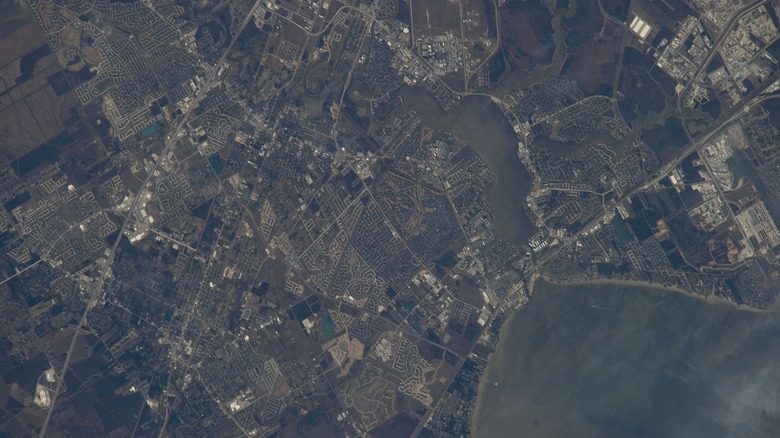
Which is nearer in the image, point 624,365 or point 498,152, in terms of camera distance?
point 624,365

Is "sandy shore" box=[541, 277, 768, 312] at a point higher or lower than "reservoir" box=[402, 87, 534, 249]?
lower

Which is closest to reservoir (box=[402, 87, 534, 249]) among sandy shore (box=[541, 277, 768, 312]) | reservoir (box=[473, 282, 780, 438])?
reservoir (box=[473, 282, 780, 438])

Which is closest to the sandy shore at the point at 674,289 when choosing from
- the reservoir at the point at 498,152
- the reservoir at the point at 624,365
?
the reservoir at the point at 624,365

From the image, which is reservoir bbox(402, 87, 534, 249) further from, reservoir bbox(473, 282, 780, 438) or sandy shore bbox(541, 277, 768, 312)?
sandy shore bbox(541, 277, 768, 312)

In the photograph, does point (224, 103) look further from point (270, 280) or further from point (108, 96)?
point (270, 280)

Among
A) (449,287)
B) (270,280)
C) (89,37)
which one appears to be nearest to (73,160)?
(89,37)

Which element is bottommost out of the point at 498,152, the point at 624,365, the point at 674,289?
the point at 624,365

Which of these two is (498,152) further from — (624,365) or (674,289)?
(624,365)

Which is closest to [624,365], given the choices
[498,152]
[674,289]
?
[674,289]
